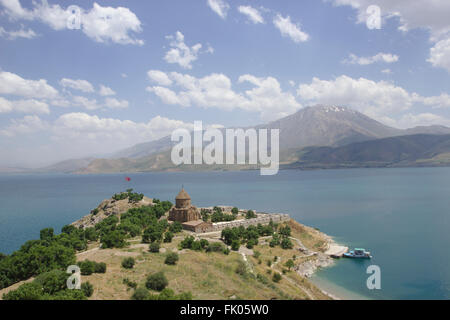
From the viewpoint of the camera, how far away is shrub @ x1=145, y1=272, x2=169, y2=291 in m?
27.4

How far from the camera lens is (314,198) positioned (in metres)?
121

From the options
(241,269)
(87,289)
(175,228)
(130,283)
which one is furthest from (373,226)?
(87,289)

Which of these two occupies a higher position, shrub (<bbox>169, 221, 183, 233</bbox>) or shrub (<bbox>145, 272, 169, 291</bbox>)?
shrub (<bbox>145, 272, 169, 291</bbox>)

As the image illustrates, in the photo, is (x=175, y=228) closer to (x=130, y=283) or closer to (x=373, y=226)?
(x=130, y=283)

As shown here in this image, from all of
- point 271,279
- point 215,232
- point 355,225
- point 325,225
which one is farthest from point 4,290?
point 355,225

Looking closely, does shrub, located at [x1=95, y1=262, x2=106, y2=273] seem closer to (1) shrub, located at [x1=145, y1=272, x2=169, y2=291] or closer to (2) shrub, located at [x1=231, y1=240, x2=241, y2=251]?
(1) shrub, located at [x1=145, y1=272, x2=169, y2=291]

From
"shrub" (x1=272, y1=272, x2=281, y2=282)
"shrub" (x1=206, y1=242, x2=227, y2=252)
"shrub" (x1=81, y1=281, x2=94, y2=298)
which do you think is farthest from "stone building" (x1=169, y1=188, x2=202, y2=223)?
"shrub" (x1=81, y1=281, x2=94, y2=298)

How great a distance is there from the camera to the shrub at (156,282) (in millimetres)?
27422

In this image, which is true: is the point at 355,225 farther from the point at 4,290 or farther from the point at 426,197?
the point at 4,290

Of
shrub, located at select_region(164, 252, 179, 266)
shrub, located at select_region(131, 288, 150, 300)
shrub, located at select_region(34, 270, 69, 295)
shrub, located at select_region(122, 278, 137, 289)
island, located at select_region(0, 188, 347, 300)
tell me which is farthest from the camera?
shrub, located at select_region(164, 252, 179, 266)

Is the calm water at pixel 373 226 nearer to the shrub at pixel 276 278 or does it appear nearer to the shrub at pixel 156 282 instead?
the shrub at pixel 276 278

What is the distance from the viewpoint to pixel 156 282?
27.5 meters

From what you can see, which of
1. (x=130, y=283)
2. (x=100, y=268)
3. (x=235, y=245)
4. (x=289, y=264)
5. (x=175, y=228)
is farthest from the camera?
(x=175, y=228)

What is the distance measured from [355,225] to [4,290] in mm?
73521
